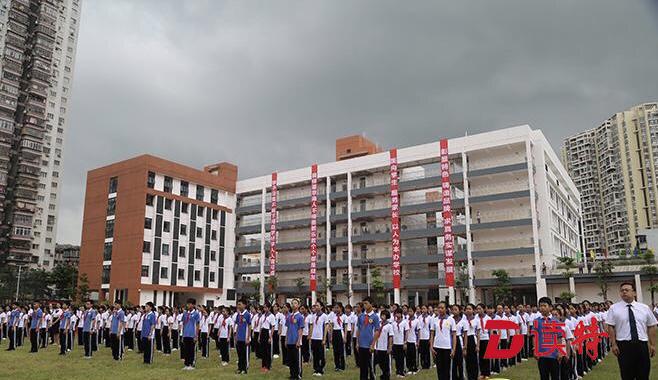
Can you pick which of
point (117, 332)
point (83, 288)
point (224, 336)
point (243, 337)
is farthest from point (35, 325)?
point (83, 288)

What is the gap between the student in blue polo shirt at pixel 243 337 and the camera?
13571mm

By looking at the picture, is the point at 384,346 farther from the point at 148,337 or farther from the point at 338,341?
the point at 148,337

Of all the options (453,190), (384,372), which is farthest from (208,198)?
(384,372)

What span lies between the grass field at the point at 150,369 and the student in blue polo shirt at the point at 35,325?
4.56 ft

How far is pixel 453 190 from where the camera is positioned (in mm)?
48031

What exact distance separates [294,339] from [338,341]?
253 cm

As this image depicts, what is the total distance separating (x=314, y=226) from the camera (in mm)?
53875

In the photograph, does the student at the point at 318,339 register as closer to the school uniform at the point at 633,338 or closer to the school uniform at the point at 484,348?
the school uniform at the point at 484,348

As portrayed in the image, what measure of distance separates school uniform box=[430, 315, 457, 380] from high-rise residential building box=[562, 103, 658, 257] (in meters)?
68.0

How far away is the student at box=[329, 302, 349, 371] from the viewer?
47.3 feet

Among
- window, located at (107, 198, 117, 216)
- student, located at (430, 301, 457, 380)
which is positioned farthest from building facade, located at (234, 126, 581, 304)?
student, located at (430, 301, 457, 380)

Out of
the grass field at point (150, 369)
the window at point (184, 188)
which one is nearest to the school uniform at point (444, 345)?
the grass field at point (150, 369)

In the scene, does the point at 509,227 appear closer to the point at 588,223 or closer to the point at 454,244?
the point at 454,244

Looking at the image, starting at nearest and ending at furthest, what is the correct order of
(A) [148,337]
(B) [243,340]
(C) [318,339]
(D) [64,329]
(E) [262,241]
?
(C) [318,339], (B) [243,340], (A) [148,337], (D) [64,329], (E) [262,241]
